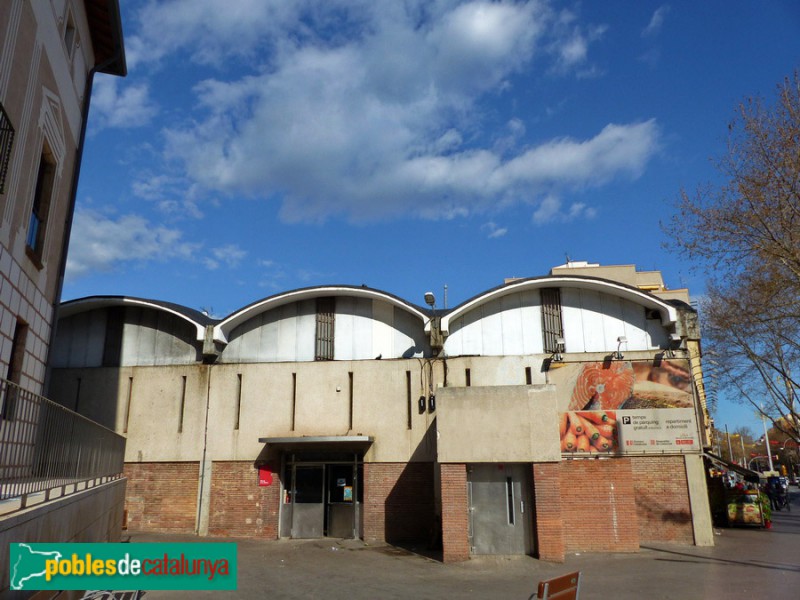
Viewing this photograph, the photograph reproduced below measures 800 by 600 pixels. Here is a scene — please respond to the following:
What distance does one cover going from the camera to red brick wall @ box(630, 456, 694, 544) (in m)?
17.6

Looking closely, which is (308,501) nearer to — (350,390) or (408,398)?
(350,390)

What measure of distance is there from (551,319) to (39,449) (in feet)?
52.3

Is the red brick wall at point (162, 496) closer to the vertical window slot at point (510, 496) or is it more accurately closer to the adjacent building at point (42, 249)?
the adjacent building at point (42, 249)

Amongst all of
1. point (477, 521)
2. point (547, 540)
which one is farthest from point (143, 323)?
point (547, 540)

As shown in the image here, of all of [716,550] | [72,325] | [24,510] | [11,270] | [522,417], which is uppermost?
[72,325]

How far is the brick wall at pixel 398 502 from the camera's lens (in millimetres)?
18547

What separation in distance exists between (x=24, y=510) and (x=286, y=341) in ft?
50.3

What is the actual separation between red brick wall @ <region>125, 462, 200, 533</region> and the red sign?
7.00 feet

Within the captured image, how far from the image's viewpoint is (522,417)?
52.4ft

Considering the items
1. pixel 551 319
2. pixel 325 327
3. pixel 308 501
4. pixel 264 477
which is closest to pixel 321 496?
pixel 308 501

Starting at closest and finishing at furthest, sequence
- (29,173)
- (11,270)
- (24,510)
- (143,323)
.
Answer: (24,510)
(11,270)
(29,173)
(143,323)

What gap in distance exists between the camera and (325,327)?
69.3ft

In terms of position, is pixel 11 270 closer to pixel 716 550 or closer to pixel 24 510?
pixel 24 510

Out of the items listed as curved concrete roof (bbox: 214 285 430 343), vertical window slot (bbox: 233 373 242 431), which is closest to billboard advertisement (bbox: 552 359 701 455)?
curved concrete roof (bbox: 214 285 430 343)
